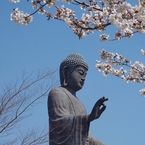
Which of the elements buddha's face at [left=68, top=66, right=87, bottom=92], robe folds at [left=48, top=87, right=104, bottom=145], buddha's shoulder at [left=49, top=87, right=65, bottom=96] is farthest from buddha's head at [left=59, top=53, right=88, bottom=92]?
robe folds at [left=48, top=87, right=104, bottom=145]

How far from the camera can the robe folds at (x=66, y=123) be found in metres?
8.29

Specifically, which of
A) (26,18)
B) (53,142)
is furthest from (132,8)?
(53,142)

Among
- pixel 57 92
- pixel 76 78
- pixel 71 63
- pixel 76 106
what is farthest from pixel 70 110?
pixel 71 63

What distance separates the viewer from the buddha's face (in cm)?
902

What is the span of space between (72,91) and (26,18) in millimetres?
2023

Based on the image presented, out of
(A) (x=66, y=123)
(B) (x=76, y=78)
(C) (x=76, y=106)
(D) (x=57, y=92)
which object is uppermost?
(B) (x=76, y=78)

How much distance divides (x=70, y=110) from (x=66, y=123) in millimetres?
482

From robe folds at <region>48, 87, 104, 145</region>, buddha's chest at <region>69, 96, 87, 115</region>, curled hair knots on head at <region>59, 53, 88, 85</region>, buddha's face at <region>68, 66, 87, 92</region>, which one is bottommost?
robe folds at <region>48, 87, 104, 145</region>

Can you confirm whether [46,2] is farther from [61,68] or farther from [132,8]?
[61,68]

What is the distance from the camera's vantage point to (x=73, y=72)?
29.6 feet

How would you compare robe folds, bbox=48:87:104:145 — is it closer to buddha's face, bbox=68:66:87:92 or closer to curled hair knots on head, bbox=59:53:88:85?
buddha's face, bbox=68:66:87:92

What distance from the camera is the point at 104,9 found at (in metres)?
7.93

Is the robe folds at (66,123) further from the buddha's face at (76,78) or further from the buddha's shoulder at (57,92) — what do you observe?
the buddha's face at (76,78)

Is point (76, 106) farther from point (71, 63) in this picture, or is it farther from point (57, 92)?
point (71, 63)
